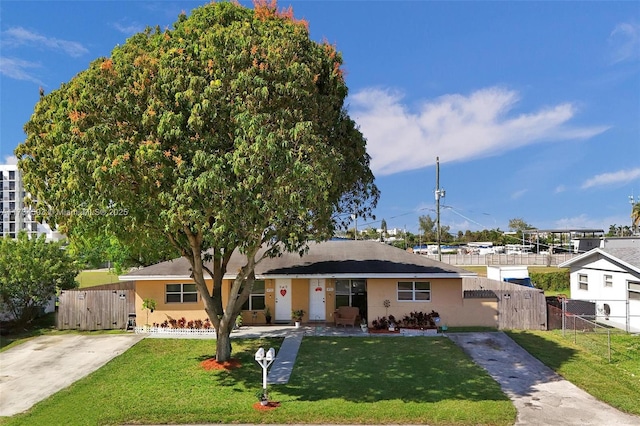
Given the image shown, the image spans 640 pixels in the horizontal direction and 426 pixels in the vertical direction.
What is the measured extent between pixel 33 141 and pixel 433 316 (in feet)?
52.9

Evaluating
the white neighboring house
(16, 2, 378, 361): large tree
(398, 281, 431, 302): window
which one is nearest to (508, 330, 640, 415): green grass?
the white neighboring house

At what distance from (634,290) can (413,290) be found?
9.63 metres

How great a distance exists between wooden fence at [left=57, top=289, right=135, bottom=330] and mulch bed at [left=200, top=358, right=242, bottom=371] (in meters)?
7.93

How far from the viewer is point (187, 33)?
1161 cm

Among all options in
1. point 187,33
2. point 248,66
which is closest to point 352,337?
point 248,66

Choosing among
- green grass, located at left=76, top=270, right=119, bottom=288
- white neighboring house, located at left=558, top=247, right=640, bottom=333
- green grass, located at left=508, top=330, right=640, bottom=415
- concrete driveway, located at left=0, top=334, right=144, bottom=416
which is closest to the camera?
green grass, located at left=508, top=330, right=640, bottom=415

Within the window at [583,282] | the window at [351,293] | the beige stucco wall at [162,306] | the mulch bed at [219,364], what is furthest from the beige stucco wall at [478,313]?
the beige stucco wall at [162,306]

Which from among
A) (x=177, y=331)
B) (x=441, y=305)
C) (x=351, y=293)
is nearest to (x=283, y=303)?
(x=351, y=293)

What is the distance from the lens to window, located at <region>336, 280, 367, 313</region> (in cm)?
2050

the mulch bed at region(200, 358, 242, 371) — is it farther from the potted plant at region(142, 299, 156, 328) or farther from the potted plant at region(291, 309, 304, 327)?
the potted plant at region(142, 299, 156, 328)

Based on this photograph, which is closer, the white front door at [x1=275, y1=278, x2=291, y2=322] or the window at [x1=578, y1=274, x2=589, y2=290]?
the white front door at [x1=275, y1=278, x2=291, y2=322]

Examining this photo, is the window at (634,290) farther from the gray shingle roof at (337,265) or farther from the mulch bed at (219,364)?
the mulch bed at (219,364)

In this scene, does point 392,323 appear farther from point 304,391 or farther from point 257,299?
point 304,391

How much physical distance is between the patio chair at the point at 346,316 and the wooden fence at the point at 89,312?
31.0ft
